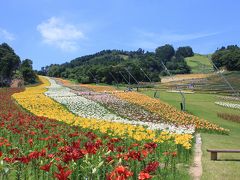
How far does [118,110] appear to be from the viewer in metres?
29.8

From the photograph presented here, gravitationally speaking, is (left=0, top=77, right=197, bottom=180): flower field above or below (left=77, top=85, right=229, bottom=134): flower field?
above

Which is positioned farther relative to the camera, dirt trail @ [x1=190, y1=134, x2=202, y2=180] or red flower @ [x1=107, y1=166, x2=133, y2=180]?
dirt trail @ [x1=190, y1=134, x2=202, y2=180]

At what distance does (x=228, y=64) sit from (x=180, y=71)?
79.8 ft

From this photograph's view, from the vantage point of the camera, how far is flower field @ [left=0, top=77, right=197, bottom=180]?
6434 mm

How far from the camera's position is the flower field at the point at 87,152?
6434mm

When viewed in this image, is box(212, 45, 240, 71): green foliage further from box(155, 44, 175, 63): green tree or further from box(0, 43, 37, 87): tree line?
box(155, 44, 175, 63): green tree

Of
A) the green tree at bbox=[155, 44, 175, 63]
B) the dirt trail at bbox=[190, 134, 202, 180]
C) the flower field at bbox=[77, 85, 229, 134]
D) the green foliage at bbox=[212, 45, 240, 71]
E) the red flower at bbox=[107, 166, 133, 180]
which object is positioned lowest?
the flower field at bbox=[77, 85, 229, 134]

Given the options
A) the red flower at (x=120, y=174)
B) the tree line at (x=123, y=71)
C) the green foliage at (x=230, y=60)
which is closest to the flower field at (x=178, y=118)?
the red flower at (x=120, y=174)

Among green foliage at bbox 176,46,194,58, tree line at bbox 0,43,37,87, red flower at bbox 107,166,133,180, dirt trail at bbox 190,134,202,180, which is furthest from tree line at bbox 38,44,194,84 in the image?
red flower at bbox 107,166,133,180

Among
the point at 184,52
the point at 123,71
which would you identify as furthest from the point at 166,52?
the point at 123,71

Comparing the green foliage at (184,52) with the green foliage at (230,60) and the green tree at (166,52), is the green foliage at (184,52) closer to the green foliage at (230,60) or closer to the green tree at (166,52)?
the green tree at (166,52)

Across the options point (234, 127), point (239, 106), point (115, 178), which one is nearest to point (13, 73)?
point (239, 106)

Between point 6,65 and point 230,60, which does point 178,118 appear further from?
point 230,60

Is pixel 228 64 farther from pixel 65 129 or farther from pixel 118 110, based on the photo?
pixel 65 129
